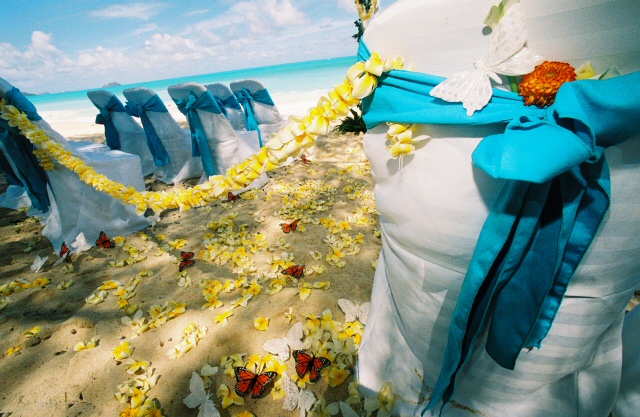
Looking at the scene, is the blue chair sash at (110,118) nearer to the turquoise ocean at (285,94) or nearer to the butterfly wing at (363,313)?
the turquoise ocean at (285,94)

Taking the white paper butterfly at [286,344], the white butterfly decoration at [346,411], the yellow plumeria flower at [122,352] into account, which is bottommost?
the white butterfly decoration at [346,411]

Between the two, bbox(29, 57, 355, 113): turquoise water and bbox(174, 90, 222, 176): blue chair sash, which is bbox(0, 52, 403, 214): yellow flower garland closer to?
bbox(174, 90, 222, 176): blue chair sash

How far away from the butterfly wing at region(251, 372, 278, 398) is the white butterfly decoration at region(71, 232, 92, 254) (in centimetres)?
304

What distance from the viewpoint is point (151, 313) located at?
7.86 feet

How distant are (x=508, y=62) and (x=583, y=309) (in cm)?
93

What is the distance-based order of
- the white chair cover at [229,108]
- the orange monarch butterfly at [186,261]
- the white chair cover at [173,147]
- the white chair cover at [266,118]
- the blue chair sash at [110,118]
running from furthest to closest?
the white chair cover at [266,118]
the white chair cover at [229,108]
the blue chair sash at [110,118]
the white chair cover at [173,147]
the orange monarch butterfly at [186,261]

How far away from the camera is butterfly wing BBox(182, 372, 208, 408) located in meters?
1.75

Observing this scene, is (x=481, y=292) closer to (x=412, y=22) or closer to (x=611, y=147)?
(x=611, y=147)

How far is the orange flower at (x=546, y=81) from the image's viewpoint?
2.65ft

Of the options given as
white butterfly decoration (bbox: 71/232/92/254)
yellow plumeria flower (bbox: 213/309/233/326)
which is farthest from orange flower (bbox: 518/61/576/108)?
white butterfly decoration (bbox: 71/232/92/254)

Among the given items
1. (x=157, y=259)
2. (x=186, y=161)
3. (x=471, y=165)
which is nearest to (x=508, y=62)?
(x=471, y=165)

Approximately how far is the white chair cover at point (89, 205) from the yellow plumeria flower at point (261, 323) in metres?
2.71

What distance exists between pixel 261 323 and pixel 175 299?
3.11 feet

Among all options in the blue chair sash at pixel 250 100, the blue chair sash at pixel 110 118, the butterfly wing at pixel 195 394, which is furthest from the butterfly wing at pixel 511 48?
the blue chair sash at pixel 110 118
